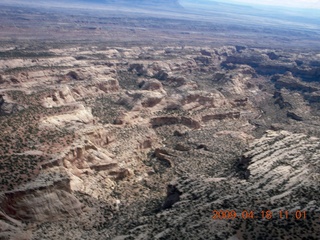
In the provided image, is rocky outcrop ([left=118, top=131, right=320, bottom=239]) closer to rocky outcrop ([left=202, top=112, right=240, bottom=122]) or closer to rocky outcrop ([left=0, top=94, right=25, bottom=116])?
rocky outcrop ([left=0, top=94, right=25, bottom=116])

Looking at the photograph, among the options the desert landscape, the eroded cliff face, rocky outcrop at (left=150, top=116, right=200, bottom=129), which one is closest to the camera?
the desert landscape

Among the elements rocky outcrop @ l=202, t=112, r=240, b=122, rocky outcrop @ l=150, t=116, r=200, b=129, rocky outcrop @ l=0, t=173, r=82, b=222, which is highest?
rocky outcrop @ l=0, t=173, r=82, b=222

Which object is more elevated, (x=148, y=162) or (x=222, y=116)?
(x=222, y=116)

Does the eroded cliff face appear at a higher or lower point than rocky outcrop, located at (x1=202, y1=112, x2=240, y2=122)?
higher

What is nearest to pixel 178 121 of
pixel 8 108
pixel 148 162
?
pixel 148 162

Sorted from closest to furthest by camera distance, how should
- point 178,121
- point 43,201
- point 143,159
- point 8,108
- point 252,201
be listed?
point 252,201, point 43,201, point 143,159, point 8,108, point 178,121

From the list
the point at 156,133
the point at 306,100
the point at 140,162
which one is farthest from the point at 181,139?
the point at 306,100

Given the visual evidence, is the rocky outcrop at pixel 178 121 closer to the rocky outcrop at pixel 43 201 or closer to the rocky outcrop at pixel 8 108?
the rocky outcrop at pixel 8 108

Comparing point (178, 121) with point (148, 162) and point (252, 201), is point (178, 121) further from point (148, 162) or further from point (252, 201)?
point (252, 201)

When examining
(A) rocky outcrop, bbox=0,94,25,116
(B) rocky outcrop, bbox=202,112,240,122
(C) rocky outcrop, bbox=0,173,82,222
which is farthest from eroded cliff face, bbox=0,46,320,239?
(A) rocky outcrop, bbox=0,94,25,116
